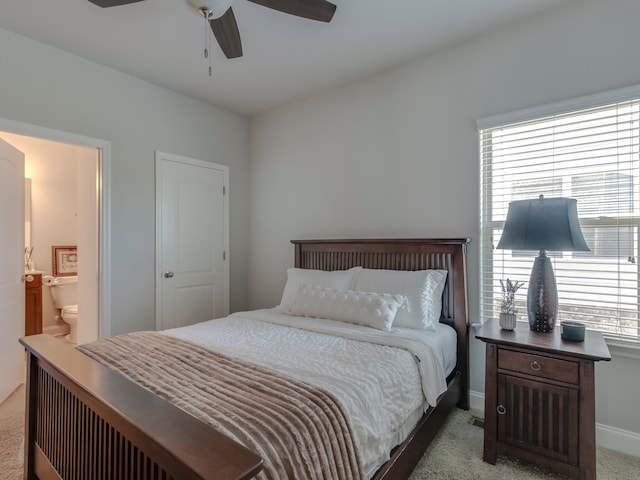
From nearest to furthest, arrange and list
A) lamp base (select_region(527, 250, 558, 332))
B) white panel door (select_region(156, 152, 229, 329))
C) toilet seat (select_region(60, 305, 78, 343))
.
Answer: lamp base (select_region(527, 250, 558, 332)), white panel door (select_region(156, 152, 229, 329)), toilet seat (select_region(60, 305, 78, 343))

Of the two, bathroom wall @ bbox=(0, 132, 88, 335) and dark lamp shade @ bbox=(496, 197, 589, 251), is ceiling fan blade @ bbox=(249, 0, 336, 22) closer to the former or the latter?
dark lamp shade @ bbox=(496, 197, 589, 251)

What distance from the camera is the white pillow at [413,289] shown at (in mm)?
2350

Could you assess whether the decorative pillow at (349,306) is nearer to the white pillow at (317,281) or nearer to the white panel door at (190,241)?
the white pillow at (317,281)

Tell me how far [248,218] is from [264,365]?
2843 millimetres

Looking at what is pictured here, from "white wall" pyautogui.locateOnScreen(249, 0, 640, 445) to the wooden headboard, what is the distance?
0.43 ft

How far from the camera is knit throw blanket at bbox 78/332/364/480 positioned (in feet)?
3.34

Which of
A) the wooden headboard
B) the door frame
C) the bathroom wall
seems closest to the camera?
the wooden headboard

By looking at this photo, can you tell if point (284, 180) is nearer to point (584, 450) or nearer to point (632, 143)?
point (632, 143)

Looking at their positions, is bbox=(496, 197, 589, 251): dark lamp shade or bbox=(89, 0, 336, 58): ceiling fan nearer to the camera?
bbox=(89, 0, 336, 58): ceiling fan

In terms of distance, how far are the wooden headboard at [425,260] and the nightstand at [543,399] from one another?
1.65 ft

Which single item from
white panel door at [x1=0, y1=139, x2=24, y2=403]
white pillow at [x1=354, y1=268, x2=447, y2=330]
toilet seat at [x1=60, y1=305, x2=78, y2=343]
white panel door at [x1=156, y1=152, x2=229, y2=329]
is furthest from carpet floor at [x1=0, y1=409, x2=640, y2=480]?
toilet seat at [x1=60, y1=305, x2=78, y2=343]

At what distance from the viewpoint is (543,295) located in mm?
1986

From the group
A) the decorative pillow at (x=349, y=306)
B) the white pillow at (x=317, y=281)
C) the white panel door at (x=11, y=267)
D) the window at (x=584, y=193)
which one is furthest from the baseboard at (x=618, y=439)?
the white panel door at (x=11, y=267)

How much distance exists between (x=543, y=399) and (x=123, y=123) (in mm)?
3760
